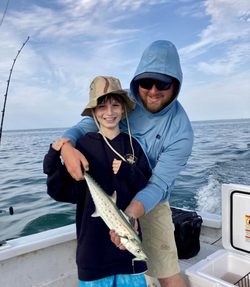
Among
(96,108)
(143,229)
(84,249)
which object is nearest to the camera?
(84,249)

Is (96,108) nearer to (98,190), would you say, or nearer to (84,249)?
(98,190)

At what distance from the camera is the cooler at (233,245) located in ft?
8.49

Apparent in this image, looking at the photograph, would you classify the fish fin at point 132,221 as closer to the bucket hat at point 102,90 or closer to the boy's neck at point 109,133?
the boy's neck at point 109,133

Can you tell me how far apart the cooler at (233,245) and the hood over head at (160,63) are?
1.13 metres

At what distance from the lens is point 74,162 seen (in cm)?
185

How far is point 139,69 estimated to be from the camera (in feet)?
8.04

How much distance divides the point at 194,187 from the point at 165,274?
8.04 meters

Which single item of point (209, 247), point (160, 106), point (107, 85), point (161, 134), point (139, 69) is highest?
point (139, 69)

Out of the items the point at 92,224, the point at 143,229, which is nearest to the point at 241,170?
the point at 143,229

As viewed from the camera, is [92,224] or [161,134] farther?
[161,134]

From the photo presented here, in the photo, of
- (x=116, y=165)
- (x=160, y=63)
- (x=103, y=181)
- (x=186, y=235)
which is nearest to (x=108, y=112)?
(x=116, y=165)

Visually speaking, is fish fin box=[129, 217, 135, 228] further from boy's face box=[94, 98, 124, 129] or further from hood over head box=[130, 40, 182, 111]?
hood over head box=[130, 40, 182, 111]

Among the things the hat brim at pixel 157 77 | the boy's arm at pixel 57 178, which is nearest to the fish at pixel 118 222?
the boy's arm at pixel 57 178

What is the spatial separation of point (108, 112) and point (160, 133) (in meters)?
0.55
